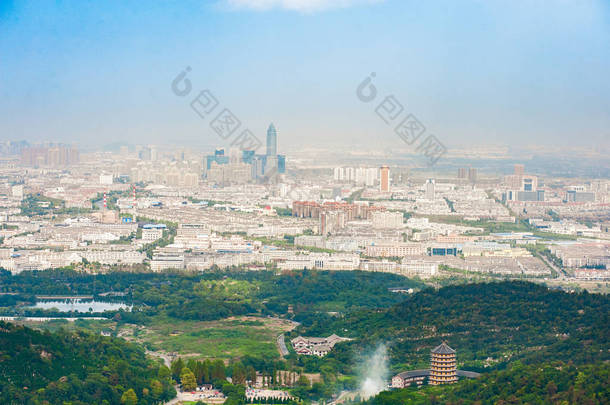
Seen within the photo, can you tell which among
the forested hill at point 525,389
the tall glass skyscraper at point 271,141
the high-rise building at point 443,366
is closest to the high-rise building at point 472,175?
the tall glass skyscraper at point 271,141

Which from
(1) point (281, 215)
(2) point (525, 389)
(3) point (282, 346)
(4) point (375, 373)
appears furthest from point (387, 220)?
(2) point (525, 389)

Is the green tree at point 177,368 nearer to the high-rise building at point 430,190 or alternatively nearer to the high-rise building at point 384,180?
the high-rise building at point 430,190

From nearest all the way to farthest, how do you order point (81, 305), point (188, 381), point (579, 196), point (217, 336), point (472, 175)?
point (188, 381) < point (217, 336) < point (81, 305) < point (579, 196) < point (472, 175)

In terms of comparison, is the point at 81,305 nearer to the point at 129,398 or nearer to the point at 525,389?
the point at 129,398

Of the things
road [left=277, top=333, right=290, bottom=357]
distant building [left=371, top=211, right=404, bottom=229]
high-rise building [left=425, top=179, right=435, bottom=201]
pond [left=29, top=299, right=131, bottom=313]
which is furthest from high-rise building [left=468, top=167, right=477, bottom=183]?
road [left=277, top=333, right=290, bottom=357]

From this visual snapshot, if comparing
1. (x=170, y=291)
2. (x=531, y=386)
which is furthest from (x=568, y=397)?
(x=170, y=291)

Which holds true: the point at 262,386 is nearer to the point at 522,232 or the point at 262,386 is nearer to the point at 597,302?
the point at 597,302
